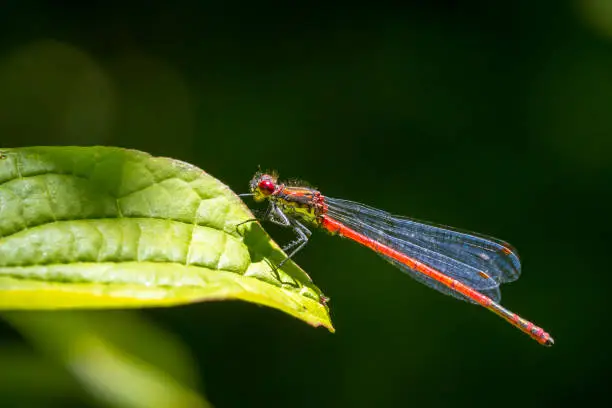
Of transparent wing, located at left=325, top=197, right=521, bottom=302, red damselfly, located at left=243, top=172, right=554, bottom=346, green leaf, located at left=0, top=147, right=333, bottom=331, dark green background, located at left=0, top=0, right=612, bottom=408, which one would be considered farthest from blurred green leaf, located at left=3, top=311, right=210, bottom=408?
A: dark green background, located at left=0, top=0, right=612, bottom=408

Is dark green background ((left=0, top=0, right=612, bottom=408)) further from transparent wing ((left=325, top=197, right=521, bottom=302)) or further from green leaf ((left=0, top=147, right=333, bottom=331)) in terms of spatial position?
green leaf ((left=0, top=147, right=333, bottom=331))

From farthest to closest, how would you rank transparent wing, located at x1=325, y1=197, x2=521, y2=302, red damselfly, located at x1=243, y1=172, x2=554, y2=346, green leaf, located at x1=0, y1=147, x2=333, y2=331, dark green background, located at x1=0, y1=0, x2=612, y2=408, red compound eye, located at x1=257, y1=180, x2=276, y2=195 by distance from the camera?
1. dark green background, located at x1=0, y1=0, x2=612, y2=408
2. transparent wing, located at x1=325, y1=197, x2=521, y2=302
3. red damselfly, located at x1=243, y1=172, x2=554, y2=346
4. red compound eye, located at x1=257, y1=180, x2=276, y2=195
5. green leaf, located at x1=0, y1=147, x2=333, y2=331

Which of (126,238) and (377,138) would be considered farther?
(377,138)

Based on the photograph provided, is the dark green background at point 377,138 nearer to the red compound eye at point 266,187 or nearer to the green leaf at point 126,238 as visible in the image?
the red compound eye at point 266,187

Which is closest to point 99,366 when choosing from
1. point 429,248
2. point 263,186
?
point 263,186

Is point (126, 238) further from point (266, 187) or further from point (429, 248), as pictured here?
point (429, 248)
